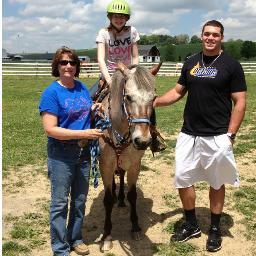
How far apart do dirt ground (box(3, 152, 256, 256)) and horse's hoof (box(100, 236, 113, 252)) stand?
58mm

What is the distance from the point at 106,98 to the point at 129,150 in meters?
0.72

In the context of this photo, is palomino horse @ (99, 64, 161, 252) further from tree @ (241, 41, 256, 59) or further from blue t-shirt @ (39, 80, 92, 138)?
tree @ (241, 41, 256, 59)

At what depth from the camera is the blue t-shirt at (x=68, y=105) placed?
3631 mm

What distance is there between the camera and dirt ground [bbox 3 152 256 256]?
4.55m

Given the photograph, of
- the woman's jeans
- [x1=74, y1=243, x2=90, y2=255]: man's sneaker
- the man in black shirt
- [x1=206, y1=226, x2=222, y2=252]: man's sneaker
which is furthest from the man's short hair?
[x1=74, y1=243, x2=90, y2=255]: man's sneaker

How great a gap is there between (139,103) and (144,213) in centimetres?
254

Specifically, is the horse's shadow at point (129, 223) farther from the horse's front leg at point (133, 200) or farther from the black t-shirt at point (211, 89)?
the black t-shirt at point (211, 89)

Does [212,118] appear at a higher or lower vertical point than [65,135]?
higher

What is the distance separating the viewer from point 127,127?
4.11 meters

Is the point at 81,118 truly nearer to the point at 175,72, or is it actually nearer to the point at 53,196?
the point at 53,196

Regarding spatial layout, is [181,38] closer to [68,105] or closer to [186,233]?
[186,233]

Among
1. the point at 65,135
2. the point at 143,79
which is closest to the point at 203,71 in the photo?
the point at 143,79

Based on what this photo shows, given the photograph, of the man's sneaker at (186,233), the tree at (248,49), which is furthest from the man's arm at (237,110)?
the tree at (248,49)

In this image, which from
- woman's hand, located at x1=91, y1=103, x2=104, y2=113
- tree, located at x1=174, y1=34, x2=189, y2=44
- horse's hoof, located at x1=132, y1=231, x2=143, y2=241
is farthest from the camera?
tree, located at x1=174, y1=34, x2=189, y2=44
